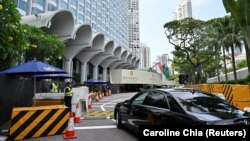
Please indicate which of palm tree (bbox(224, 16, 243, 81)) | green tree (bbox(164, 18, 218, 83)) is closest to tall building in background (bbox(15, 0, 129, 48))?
green tree (bbox(164, 18, 218, 83))

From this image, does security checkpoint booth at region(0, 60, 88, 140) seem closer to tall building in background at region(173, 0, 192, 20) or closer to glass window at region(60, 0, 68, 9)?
glass window at region(60, 0, 68, 9)

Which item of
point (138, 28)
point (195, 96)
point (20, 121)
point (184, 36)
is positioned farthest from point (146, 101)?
point (138, 28)

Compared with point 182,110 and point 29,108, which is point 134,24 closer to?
point 29,108

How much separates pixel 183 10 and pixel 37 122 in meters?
78.8

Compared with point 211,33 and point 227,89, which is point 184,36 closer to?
point 211,33

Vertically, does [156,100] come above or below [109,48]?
below

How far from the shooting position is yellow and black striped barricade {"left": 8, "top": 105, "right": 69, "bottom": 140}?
7454 millimetres

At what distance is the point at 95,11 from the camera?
249ft

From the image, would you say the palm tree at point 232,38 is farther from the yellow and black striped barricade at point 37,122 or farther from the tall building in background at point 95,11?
the tall building in background at point 95,11

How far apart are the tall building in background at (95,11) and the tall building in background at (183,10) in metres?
A: 23.3

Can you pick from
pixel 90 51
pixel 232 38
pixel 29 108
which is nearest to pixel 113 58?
pixel 90 51

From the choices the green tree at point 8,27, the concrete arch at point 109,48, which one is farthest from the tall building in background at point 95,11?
the green tree at point 8,27

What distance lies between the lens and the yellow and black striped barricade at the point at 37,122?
24.5 feet

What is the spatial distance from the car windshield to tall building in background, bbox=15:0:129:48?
34.8 meters
